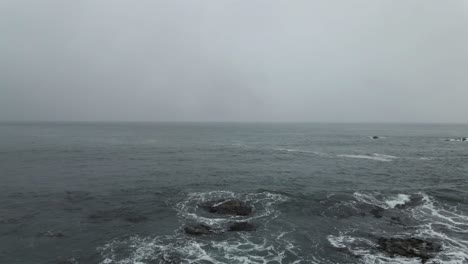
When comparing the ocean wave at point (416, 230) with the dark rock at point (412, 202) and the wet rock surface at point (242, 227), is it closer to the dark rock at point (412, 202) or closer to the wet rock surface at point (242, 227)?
the dark rock at point (412, 202)

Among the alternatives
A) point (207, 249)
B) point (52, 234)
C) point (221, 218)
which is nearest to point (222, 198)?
point (221, 218)

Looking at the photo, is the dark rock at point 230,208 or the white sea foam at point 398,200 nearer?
the dark rock at point 230,208

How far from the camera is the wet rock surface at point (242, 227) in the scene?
89.9 ft

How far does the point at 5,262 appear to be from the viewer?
826 inches

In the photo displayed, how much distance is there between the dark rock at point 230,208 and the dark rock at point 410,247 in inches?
543

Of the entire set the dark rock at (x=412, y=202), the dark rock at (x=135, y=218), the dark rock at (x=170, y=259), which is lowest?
the dark rock at (x=170, y=259)

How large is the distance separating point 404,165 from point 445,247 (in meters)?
42.6

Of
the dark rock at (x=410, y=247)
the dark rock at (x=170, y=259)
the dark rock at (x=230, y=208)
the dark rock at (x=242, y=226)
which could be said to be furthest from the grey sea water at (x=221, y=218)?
the dark rock at (x=230, y=208)

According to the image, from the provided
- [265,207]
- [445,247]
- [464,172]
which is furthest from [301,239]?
[464,172]

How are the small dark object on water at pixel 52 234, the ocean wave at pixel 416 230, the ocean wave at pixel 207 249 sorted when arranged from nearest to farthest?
the ocean wave at pixel 207 249, the ocean wave at pixel 416 230, the small dark object on water at pixel 52 234

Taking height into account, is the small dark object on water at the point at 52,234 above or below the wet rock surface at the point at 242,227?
below

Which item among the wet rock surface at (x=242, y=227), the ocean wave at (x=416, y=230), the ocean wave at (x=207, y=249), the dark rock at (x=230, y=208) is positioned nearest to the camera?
the ocean wave at (x=207, y=249)

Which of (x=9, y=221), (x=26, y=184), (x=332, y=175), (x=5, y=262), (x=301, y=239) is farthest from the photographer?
(x=332, y=175)

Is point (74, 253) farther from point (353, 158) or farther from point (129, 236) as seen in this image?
point (353, 158)
